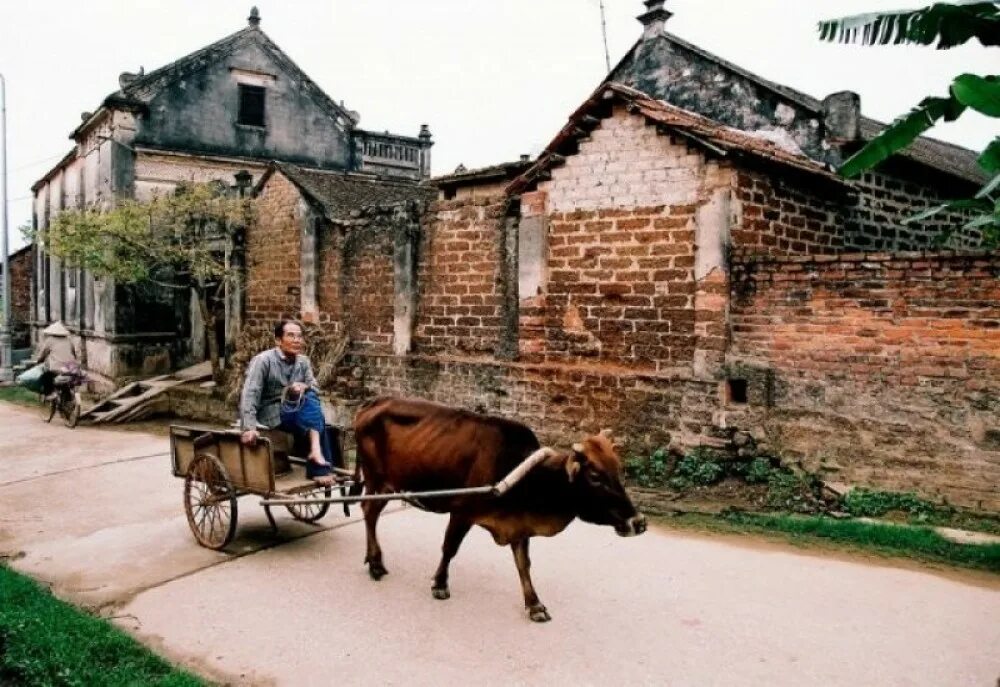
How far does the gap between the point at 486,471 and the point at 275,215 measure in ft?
33.5

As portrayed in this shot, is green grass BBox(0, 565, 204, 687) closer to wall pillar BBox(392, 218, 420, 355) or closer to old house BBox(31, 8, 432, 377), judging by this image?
wall pillar BBox(392, 218, 420, 355)

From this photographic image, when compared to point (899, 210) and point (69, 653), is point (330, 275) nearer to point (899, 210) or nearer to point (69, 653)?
point (69, 653)

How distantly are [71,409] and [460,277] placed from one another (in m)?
8.41

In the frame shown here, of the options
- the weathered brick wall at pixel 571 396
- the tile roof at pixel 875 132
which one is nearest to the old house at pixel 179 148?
the weathered brick wall at pixel 571 396

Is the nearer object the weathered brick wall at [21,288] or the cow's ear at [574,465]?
the cow's ear at [574,465]

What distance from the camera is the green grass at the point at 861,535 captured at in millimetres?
5848

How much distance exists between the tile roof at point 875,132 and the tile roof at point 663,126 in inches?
55.0

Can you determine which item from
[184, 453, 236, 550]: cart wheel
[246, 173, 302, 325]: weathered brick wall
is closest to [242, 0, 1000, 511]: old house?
[246, 173, 302, 325]: weathered brick wall

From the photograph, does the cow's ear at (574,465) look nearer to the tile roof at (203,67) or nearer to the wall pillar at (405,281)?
the wall pillar at (405,281)

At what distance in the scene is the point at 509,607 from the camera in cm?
500

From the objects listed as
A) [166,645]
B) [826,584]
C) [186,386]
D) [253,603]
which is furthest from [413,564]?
[186,386]

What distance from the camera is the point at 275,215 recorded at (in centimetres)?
1366

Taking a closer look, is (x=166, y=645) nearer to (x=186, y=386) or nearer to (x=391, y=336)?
(x=391, y=336)

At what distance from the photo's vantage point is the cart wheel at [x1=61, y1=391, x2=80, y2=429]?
13303 millimetres
